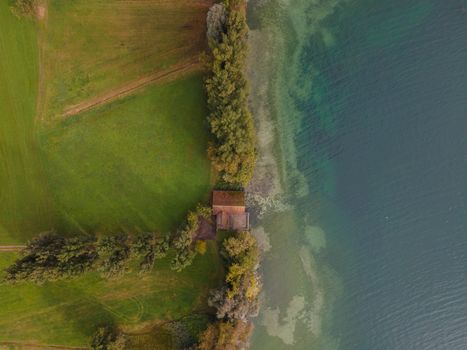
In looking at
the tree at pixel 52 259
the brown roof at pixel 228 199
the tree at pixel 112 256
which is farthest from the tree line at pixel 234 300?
the tree at pixel 52 259

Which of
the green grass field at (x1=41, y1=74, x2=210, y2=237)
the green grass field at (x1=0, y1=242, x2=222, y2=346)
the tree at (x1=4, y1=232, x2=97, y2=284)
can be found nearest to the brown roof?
the green grass field at (x1=41, y1=74, x2=210, y2=237)

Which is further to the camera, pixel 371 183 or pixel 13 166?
pixel 371 183

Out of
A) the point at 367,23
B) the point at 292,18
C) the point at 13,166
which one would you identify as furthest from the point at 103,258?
the point at 367,23

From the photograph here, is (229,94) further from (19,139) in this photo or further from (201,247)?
(19,139)

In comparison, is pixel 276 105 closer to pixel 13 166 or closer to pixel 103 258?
pixel 103 258

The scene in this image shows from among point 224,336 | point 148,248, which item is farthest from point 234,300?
point 148,248
